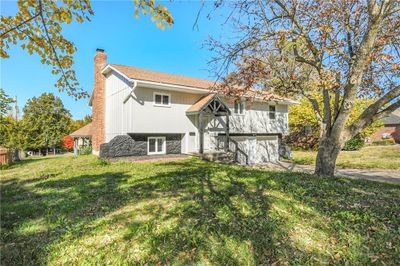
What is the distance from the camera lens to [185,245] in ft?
10.8

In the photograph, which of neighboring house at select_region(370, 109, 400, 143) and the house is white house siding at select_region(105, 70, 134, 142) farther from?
neighboring house at select_region(370, 109, 400, 143)

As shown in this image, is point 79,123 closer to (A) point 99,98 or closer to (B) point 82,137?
(B) point 82,137

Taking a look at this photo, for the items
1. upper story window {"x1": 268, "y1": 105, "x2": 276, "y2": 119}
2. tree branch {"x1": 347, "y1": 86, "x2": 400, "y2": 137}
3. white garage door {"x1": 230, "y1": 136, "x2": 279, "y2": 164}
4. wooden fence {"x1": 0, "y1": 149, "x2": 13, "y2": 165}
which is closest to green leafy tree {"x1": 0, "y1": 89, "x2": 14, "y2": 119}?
wooden fence {"x1": 0, "y1": 149, "x2": 13, "y2": 165}

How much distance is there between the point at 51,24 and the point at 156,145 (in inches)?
480

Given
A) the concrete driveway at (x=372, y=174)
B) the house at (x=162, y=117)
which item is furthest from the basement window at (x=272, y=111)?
the concrete driveway at (x=372, y=174)

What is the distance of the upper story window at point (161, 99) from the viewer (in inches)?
579

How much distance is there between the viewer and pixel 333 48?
713cm

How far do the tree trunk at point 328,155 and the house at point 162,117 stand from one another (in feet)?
20.4

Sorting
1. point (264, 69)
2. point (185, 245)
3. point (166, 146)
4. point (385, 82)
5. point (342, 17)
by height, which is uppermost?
point (342, 17)

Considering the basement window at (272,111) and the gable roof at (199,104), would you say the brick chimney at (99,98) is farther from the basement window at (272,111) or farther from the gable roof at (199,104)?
the basement window at (272,111)

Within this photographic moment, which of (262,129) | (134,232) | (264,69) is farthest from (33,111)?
(134,232)

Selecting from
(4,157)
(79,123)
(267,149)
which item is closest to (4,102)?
(4,157)

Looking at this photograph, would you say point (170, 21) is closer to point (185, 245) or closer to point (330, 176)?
point (185, 245)

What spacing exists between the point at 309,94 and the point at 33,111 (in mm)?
39058
